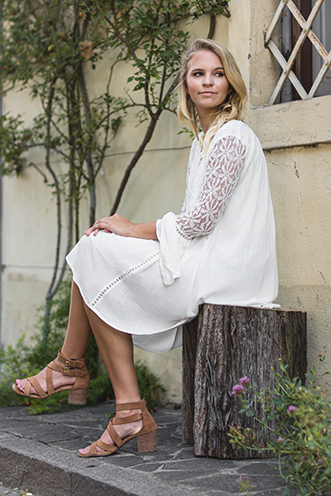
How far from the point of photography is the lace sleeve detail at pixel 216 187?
2.84m

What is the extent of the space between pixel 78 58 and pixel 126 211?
1253mm

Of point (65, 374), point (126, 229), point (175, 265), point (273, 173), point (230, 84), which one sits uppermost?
point (230, 84)

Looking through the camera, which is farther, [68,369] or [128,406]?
[68,369]

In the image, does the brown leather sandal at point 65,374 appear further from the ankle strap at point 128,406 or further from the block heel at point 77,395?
the ankle strap at point 128,406

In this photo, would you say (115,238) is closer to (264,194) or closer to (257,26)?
(264,194)

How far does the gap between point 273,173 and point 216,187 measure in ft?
2.74

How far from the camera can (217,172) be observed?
2844 mm

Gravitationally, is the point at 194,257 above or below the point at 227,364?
above

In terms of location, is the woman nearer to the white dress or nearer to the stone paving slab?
the white dress

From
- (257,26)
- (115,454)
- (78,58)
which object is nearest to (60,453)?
(115,454)

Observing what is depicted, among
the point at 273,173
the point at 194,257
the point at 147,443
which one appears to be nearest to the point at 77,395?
the point at 147,443

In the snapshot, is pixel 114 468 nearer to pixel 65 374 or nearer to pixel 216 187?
pixel 65 374

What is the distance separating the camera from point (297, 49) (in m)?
3.55

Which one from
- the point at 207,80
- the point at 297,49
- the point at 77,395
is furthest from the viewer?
the point at 297,49
